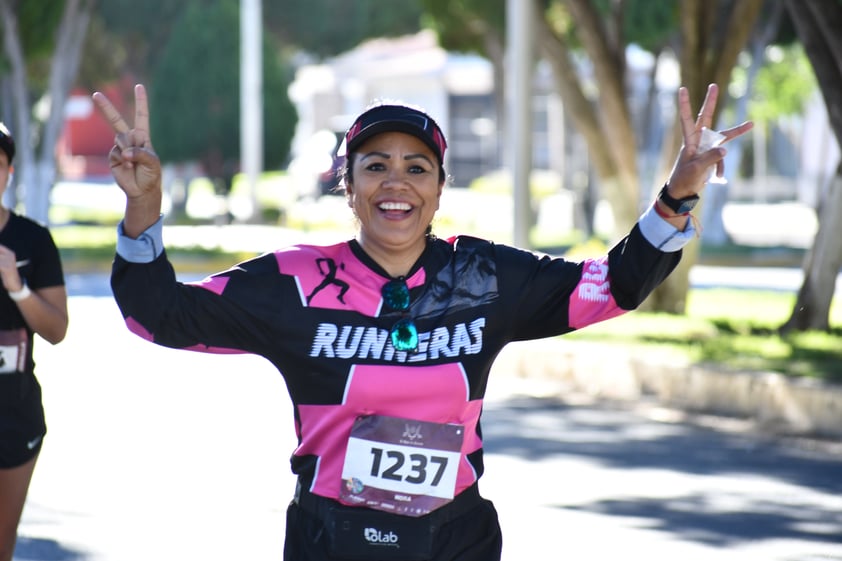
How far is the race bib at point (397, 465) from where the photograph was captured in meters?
3.66

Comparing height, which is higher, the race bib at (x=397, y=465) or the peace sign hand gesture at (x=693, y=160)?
the peace sign hand gesture at (x=693, y=160)

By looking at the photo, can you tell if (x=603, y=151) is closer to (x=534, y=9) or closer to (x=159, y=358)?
(x=534, y=9)

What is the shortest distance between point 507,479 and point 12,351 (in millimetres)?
4274

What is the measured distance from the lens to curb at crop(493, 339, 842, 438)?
34.8 feet

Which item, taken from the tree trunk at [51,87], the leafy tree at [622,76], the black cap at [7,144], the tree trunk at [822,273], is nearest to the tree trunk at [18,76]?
the tree trunk at [51,87]

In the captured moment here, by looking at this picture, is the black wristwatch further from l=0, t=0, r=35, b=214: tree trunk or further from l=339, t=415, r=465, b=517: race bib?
l=0, t=0, r=35, b=214: tree trunk

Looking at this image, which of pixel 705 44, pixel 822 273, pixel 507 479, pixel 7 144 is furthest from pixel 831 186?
pixel 7 144

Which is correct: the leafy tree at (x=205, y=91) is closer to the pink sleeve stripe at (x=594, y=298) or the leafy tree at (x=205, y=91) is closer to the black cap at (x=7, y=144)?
the black cap at (x=7, y=144)

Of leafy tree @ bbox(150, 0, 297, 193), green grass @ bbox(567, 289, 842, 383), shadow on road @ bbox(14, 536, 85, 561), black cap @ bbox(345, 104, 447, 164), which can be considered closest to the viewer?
black cap @ bbox(345, 104, 447, 164)

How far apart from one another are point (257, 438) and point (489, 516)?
649cm

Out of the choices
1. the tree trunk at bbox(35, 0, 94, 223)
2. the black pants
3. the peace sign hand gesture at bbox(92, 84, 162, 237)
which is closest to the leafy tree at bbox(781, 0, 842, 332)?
the black pants

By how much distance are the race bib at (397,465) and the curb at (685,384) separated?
23.6 ft

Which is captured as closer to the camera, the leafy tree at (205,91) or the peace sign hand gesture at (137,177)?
the peace sign hand gesture at (137,177)

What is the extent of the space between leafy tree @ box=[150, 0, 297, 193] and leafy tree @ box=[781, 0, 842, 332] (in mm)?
21869
